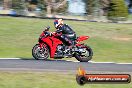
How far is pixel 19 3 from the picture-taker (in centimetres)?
4225

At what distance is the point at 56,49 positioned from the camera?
1950cm

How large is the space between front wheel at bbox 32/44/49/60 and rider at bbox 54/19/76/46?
2.79ft

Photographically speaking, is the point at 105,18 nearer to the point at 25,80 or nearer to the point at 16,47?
the point at 16,47

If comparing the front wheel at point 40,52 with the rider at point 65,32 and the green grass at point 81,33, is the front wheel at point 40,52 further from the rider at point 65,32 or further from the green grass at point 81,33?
the green grass at point 81,33

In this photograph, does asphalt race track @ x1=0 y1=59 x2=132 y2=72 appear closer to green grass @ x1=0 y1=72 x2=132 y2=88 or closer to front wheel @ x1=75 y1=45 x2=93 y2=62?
front wheel @ x1=75 y1=45 x2=93 y2=62

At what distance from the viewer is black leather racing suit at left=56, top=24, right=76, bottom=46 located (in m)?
19.2

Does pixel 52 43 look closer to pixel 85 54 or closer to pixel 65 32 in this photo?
pixel 65 32

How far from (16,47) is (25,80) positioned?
36.6ft

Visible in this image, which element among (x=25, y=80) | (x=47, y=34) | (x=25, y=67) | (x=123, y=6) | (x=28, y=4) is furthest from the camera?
(x=28, y=4)

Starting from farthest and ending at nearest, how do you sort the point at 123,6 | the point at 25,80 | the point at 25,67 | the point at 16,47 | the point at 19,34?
the point at 123,6 → the point at 19,34 → the point at 16,47 → the point at 25,67 → the point at 25,80

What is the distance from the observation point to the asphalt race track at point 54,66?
655 inches

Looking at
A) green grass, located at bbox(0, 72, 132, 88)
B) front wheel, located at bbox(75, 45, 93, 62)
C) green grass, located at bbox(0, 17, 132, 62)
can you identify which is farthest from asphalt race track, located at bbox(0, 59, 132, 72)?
green grass, located at bbox(0, 17, 132, 62)

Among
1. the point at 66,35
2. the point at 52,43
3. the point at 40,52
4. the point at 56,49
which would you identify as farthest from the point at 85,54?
the point at 40,52

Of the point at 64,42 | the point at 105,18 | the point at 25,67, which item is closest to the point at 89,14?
the point at 105,18
